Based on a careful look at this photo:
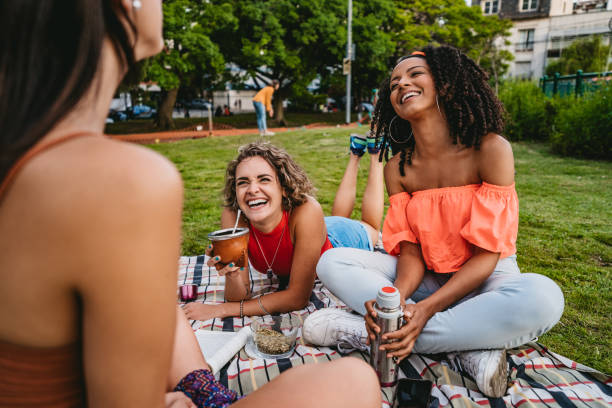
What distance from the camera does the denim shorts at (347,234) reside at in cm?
373

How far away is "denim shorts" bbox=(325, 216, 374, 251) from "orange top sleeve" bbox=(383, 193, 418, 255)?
0.83 m

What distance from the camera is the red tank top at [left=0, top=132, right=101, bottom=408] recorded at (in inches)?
32.9

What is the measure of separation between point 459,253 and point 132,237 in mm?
2267

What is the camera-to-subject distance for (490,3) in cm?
4412

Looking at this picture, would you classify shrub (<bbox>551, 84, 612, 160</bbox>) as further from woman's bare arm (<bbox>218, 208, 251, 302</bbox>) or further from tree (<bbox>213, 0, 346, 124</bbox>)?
tree (<bbox>213, 0, 346, 124</bbox>)

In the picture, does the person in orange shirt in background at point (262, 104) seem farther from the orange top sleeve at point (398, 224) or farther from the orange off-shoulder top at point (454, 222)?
the orange off-shoulder top at point (454, 222)

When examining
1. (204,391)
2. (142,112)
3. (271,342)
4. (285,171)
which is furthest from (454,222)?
(142,112)

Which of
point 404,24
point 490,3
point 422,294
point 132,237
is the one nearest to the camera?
point 132,237

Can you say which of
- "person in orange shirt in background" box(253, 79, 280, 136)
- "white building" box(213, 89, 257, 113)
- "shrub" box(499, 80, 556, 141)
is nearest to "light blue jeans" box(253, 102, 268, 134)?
"person in orange shirt in background" box(253, 79, 280, 136)

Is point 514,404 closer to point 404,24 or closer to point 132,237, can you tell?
point 132,237

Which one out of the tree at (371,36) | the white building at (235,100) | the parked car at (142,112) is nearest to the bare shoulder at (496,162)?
the tree at (371,36)

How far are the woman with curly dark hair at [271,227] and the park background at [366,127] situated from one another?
1.29 meters

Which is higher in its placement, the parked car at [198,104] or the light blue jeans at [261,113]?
the parked car at [198,104]

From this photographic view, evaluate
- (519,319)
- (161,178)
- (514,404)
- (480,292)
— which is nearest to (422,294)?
(480,292)
